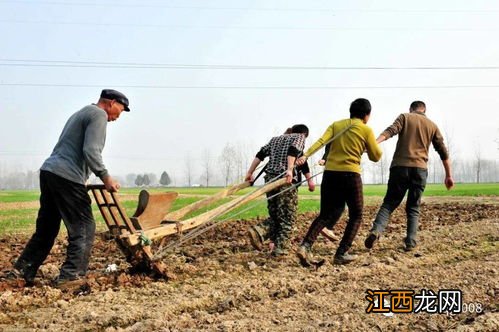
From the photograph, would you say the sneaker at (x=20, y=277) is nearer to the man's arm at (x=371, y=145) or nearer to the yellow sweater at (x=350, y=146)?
the yellow sweater at (x=350, y=146)

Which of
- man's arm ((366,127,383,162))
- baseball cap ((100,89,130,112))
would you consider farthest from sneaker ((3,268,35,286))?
man's arm ((366,127,383,162))

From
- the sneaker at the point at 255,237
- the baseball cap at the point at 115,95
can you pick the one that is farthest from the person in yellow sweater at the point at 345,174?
the baseball cap at the point at 115,95

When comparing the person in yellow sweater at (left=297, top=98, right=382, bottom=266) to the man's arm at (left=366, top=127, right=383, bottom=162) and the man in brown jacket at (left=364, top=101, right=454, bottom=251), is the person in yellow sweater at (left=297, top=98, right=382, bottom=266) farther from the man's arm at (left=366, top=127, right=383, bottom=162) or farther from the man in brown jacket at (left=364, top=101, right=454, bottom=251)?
the man in brown jacket at (left=364, top=101, right=454, bottom=251)

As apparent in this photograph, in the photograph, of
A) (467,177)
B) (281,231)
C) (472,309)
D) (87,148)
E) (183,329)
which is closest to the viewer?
(183,329)

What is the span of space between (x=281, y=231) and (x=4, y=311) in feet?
11.3

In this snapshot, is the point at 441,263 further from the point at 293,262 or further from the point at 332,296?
the point at 332,296

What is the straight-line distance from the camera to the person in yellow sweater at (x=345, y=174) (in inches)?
229

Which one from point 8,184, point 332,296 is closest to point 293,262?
point 332,296

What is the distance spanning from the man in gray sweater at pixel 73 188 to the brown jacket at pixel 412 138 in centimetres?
383

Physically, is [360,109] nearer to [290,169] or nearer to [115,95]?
[290,169]

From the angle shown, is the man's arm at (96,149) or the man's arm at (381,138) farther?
the man's arm at (381,138)

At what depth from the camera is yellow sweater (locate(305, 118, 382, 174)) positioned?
5.85 m

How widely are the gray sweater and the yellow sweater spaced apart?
2.46m

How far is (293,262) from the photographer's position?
593 centimetres
